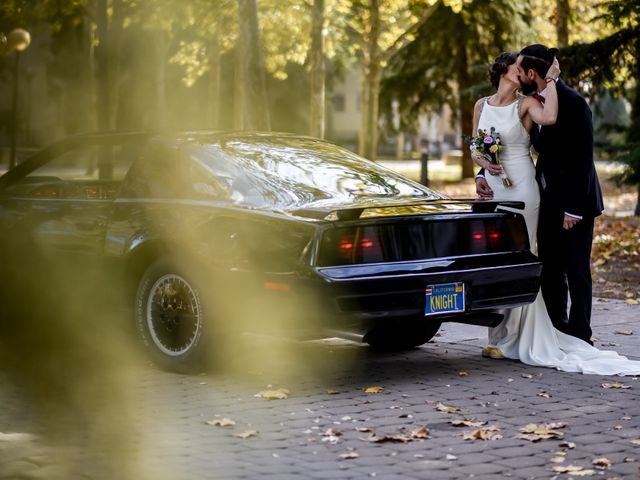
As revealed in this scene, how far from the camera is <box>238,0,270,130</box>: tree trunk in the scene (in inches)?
771

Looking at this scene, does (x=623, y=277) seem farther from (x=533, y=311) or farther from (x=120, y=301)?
(x=120, y=301)

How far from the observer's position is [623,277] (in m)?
13.1

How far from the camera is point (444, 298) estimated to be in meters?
7.19

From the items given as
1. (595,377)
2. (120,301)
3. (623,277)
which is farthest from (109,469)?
(623,277)

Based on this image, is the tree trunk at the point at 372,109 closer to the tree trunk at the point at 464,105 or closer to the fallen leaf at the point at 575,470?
the tree trunk at the point at 464,105

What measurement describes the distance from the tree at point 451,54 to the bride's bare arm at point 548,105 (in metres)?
24.9

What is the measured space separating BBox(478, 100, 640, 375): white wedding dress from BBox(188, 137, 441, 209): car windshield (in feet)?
1.93

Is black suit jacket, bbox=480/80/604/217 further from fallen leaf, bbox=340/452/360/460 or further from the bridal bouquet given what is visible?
fallen leaf, bbox=340/452/360/460

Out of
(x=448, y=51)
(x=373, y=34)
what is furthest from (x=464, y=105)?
(x=373, y=34)

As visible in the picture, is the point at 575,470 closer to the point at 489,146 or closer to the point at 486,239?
the point at 486,239

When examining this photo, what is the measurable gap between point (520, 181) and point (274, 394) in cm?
250

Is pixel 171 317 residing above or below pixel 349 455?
above

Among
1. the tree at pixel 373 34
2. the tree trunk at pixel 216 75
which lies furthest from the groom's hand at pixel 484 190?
the tree trunk at pixel 216 75

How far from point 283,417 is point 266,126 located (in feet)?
44.2
